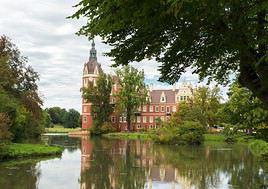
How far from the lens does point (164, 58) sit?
715 centimetres

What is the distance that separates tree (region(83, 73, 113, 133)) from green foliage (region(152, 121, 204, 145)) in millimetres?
27505

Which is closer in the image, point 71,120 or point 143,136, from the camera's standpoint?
point 143,136

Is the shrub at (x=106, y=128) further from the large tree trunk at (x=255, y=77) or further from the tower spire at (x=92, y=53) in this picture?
the large tree trunk at (x=255, y=77)

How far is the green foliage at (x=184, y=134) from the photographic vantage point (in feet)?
175

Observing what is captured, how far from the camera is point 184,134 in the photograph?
2114 inches

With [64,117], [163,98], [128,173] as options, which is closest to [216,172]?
[128,173]

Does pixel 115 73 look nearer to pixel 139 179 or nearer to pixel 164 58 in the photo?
pixel 139 179

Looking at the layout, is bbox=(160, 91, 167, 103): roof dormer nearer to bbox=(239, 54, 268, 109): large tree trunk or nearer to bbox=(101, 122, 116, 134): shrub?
bbox=(101, 122, 116, 134): shrub

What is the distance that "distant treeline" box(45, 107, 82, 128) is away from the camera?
5256 inches

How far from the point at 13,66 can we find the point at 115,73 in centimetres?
4224

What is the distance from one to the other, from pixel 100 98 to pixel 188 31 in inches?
2968

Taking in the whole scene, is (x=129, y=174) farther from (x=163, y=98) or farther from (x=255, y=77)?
(x=163, y=98)

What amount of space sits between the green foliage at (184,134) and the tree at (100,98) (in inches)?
1083

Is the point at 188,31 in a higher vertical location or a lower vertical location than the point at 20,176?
higher
